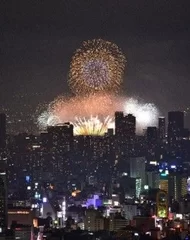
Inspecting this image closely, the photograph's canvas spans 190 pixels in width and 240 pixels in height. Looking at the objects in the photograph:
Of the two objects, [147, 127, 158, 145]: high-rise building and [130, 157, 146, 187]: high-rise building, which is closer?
[130, 157, 146, 187]: high-rise building

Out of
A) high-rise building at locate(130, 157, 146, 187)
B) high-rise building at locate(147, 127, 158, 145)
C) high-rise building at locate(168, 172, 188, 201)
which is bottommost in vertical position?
high-rise building at locate(168, 172, 188, 201)

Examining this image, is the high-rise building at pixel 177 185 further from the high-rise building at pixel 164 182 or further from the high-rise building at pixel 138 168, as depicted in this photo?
the high-rise building at pixel 138 168

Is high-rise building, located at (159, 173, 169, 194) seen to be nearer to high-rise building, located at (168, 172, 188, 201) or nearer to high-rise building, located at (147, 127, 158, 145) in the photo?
high-rise building, located at (168, 172, 188, 201)

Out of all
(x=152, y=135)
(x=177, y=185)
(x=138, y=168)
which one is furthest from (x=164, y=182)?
(x=152, y=135)

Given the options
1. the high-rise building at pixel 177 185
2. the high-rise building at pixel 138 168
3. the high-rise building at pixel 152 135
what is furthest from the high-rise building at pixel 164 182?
the high-rise building at pixel 152 135

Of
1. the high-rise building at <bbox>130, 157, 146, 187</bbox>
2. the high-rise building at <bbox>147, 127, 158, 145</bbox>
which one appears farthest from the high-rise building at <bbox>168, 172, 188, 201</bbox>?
the high-rise building at <bbox>147, 127, 158, 145</bbox>

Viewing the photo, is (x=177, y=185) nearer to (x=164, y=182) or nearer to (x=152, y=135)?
(x=164, y=182)

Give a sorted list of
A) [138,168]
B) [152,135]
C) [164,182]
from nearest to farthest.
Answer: [164,182], [138,168], [152,135]

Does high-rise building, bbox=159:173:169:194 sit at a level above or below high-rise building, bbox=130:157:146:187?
Result: below

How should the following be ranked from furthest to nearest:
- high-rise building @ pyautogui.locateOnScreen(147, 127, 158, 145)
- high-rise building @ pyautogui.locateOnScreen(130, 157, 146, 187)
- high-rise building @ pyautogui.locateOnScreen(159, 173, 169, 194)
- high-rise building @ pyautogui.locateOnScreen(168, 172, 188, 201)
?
high-rise building @ pyautogui.locateOnScreen(147, 127, 158, 145) < high-rise building @ pyautogui.locateOnScreen(130, 157, 146, 187) < high-rise building @ pyautogui.locateOnScreen(168, 172, 188, 201) < high-rise building @ pyautogui.locateOnScreen(159, 173, 169, 194)

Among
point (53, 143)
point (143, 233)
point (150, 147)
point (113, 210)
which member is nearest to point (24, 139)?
point (53, 143)

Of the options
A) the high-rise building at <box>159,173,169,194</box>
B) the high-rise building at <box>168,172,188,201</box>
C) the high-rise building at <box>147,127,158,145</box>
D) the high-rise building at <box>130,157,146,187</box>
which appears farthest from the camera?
the high-rise building at <box>147,127,158,145</box>
